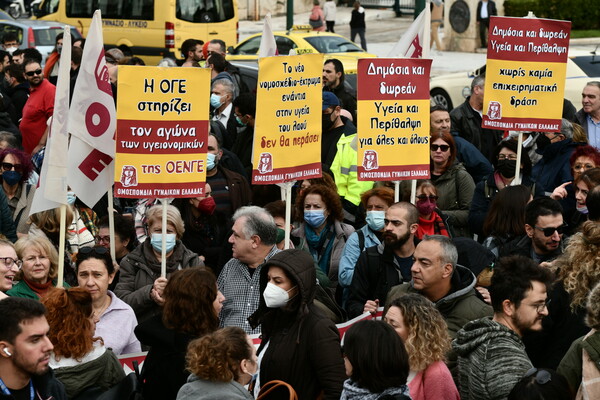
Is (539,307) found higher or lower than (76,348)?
higher

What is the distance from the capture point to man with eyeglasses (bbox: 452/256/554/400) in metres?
5.51

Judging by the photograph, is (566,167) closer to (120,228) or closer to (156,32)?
(120,228)

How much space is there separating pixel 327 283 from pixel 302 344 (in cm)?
217

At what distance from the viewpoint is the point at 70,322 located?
605cm

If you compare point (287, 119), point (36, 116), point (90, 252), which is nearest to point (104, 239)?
point (90, 252)

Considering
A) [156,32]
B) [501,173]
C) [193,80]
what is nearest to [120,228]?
[193,80]

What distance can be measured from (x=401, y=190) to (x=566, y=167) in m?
1.50

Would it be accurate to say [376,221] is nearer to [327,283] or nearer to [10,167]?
[327,283]

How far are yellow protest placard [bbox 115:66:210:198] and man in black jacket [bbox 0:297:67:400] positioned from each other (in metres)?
2.66

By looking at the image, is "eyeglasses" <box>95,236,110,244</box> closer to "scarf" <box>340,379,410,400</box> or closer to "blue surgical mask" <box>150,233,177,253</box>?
"blue surgical mask" <box>150,233,177,253</box>

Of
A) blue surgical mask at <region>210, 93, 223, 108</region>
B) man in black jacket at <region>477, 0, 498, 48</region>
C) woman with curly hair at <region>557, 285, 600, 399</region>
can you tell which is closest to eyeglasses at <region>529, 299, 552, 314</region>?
woman with curly hair at <region>557, 285, 600, 399</region>

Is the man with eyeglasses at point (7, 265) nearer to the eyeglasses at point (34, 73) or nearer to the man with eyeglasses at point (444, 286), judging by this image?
the man with eyeglasses at point (444, 286)

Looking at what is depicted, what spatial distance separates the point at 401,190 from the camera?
9414 mm

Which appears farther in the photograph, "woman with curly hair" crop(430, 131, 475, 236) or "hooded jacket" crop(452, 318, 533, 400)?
"woman with curly hair" crop(430, 131, 475, 236)
